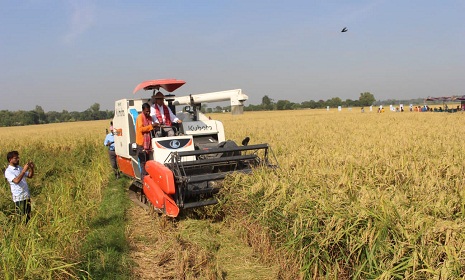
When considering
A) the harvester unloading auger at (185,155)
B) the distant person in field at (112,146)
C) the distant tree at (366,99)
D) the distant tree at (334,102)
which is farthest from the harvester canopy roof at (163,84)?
the distant tree at (366,99)

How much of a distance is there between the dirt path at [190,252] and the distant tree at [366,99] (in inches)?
4023

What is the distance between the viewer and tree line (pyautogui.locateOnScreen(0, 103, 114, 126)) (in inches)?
2697

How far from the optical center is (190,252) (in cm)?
459

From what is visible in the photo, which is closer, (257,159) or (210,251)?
(210,251)

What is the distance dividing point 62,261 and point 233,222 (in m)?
2.57

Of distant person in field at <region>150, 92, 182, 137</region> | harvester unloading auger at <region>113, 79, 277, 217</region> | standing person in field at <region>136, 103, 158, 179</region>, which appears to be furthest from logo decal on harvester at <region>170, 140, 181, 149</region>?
distant person in field at <region>150, 92, 182, 137</region>

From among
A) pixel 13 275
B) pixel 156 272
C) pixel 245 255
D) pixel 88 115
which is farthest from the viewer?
pixel 88 115

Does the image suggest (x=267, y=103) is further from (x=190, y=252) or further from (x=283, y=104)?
(x=190, y=252)

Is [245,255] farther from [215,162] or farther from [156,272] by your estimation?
[215,162]

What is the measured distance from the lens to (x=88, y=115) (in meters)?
77.3

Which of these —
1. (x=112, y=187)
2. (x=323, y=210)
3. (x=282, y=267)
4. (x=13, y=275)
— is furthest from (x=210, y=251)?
(x=112, y=187)

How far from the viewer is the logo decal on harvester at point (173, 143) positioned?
6559 millimetres

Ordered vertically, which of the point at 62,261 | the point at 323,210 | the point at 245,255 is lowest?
the point at 245,255

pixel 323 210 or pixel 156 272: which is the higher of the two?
pixel 323 210
